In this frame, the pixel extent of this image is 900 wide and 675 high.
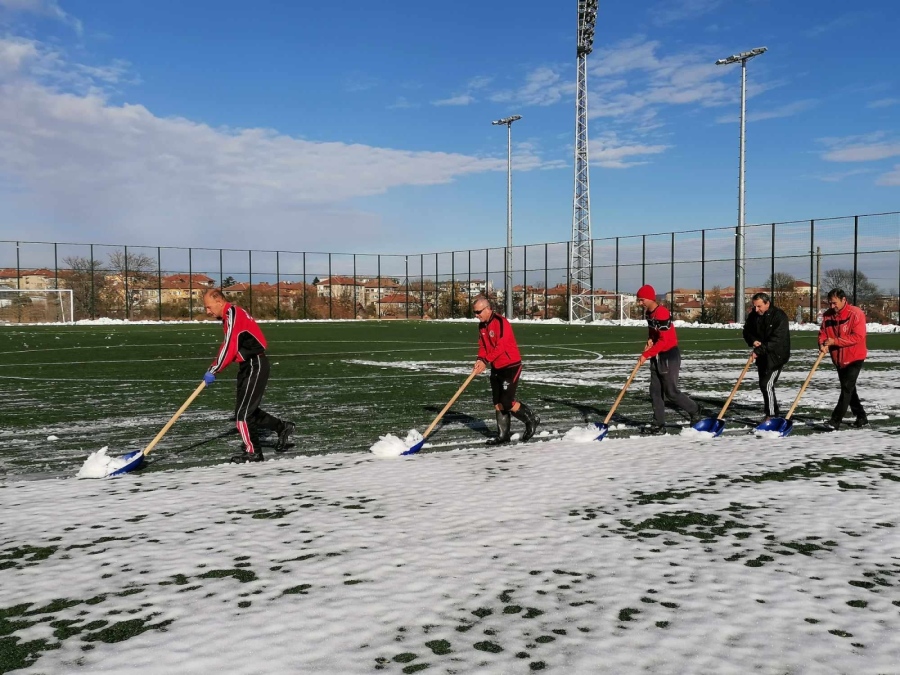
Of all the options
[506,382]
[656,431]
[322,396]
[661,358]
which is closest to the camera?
[506,382]

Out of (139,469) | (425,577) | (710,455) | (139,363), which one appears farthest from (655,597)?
(139,363)

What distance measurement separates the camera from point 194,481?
6.91m

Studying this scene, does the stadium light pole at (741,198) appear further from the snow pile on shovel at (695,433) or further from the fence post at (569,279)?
the snow pile on shovel at (695,433)

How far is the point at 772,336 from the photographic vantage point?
10.0 metres

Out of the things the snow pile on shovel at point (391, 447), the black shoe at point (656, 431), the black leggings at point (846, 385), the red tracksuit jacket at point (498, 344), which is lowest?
the black shoe at point (656, 431)

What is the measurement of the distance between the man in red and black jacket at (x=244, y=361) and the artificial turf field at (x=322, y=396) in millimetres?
460

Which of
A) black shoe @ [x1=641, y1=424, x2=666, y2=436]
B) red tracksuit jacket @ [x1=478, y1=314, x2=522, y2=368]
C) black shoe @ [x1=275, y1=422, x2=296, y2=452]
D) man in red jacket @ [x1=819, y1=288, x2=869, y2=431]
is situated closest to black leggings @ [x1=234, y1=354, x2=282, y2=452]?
black shoe @ [x1=275, y1=422, x2=296, y2=452]

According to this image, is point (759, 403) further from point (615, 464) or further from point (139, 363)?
point (139, 363)

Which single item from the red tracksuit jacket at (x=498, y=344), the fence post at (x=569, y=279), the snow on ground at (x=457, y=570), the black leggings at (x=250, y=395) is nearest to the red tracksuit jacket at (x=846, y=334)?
the snow on ground at (x=457, y=570)

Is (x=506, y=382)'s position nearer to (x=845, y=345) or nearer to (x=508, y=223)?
(x=845, y=345)

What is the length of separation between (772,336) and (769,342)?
87 millimetres

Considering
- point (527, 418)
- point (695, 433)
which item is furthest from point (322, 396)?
point (695, 433)

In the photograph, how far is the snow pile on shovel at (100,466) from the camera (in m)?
7.03

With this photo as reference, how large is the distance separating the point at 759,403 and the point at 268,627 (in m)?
10.4
